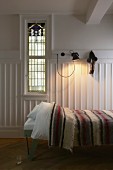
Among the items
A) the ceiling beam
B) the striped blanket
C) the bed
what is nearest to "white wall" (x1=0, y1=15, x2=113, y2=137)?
the ceiling beam

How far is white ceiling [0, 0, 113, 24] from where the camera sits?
12.4 feet

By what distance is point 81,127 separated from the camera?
2.91m

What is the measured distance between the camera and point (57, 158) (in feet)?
10.6

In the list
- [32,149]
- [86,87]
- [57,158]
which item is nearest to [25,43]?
[86,87]

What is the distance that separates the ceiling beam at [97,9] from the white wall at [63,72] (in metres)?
0.26

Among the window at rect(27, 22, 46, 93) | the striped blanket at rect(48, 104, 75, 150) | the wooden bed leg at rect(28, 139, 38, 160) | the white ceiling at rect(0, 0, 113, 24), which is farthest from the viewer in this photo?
the window at rect(27, 22, 46, 93)

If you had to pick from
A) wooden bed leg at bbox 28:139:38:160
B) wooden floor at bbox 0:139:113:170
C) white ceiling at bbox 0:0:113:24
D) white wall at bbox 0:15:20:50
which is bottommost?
wooden floor at bbox 0:139:113:170

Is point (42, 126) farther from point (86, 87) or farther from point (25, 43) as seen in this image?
point (25, 43)

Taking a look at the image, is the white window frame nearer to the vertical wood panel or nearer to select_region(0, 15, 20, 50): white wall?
select_region(0, 15, 20, 50): white wall

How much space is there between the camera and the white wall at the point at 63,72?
4.42 m

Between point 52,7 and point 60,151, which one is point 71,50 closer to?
point 52,7

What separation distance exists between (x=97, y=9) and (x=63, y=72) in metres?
1.47

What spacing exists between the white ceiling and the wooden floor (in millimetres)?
2466

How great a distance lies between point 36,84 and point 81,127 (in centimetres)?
192
